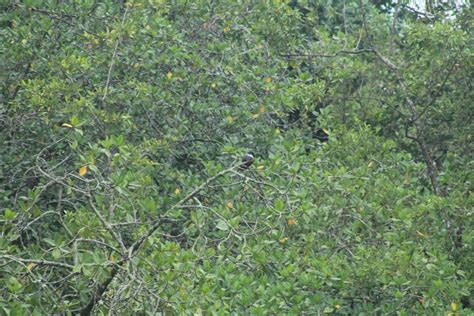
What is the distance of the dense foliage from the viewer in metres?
4.60

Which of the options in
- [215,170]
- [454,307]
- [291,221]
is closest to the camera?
[454,307]

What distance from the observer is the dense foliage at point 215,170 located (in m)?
4.60

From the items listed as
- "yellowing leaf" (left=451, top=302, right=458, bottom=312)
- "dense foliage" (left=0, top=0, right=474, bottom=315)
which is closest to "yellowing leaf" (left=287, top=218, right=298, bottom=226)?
"dense foliage" (left=0, top=0, right=474, bottom=315)

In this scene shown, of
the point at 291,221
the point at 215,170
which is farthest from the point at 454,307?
the point at 215,170

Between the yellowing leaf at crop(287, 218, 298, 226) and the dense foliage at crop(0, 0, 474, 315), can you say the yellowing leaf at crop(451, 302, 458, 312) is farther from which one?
the yellowing leaf at crop(287, 218, 298, 226)

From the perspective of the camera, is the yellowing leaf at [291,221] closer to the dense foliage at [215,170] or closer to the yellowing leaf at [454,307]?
the dense foliage at [215,170]

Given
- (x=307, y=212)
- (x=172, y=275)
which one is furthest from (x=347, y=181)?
(x=172, y=275)

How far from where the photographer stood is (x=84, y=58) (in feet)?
19.8

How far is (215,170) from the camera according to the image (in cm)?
582

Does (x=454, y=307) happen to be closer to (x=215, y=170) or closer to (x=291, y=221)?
(x=291, y=221)

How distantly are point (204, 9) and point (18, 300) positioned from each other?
3426 mm

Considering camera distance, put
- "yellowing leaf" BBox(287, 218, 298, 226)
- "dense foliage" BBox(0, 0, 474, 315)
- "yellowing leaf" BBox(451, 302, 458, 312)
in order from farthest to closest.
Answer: "yellowing leaf" BBox(287, 218, 298, 226)
"yellowing leaf" BBox(451, 302, 458, 312)
"dense foliage" BBox(0, 0, 474, 315)

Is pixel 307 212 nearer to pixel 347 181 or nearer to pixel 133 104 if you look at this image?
pixel 347 181

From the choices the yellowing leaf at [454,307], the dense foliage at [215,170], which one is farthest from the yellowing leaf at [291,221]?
the yellowing leaf at [454,307]
